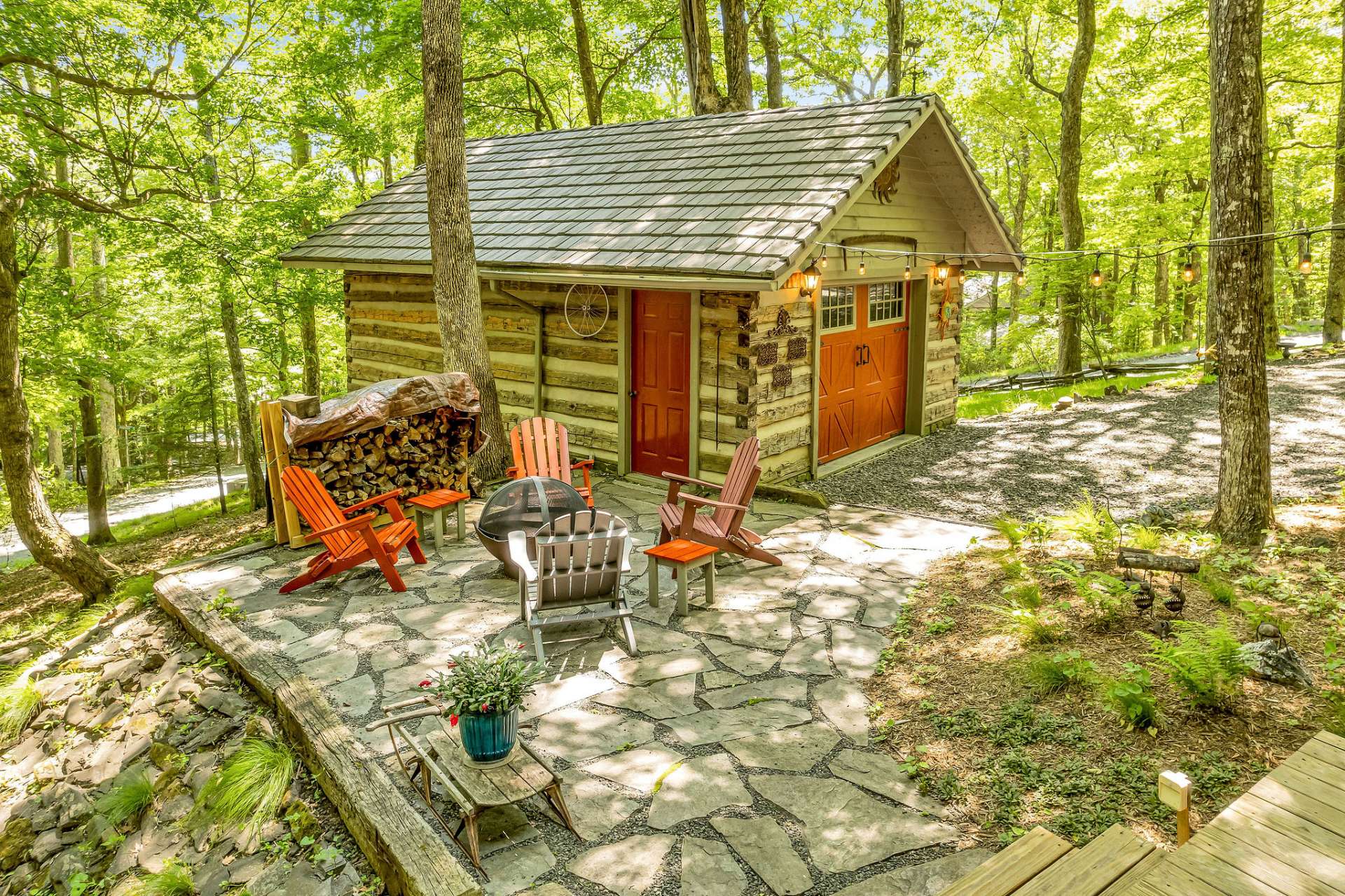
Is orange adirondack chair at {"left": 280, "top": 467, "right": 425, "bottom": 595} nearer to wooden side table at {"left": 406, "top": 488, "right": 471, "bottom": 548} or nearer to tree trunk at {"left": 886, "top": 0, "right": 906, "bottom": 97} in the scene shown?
wooden side table at {"left": 406, "top": 488, "right": 471, "bottom": 548}

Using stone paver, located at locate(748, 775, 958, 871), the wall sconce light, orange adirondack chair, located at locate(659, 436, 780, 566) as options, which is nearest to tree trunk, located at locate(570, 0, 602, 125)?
the wall sconce light

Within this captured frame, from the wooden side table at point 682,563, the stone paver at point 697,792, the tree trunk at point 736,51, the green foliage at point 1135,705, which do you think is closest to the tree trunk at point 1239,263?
the green foliage at point 1135,705

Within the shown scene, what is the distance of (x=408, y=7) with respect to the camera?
15352mm

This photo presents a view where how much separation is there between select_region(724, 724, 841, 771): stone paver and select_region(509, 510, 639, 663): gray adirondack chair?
4.02 ft

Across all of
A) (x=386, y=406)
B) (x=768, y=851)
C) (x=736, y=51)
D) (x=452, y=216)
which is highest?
(x=736, y=51)

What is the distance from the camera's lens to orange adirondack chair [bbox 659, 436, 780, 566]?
6.38m

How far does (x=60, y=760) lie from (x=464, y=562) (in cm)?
303

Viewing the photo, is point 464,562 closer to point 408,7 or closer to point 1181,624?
point 1181,624

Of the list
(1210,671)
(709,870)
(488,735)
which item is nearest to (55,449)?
(488,735)

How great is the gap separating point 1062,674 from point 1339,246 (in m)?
16.3

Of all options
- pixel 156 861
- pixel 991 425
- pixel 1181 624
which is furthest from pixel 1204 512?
pixel 156 861

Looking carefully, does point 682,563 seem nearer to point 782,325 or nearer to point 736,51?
point 782,325

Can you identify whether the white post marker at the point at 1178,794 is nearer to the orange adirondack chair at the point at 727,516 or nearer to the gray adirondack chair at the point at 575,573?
the gray adirondack chair at the point at 575,573

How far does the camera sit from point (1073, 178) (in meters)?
15.7
